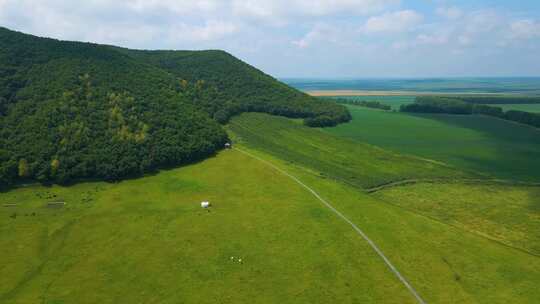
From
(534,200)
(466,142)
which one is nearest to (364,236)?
(534,200)

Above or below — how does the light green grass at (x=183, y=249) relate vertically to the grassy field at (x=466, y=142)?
below

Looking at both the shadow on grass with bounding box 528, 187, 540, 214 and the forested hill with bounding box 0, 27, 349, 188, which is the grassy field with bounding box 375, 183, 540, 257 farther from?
the forested hill with bounding box 0, 27, 349, 188

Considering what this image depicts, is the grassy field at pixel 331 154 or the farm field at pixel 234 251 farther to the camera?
the grassy field at pixel 331 154

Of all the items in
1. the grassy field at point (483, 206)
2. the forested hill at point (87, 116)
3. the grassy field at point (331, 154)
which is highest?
the forested hill at point (87, 116)

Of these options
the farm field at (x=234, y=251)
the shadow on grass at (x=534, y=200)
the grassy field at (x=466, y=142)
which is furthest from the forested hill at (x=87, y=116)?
the shadow on grass at (x=534, y=200)

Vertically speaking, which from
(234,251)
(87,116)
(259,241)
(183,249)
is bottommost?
(234,251)

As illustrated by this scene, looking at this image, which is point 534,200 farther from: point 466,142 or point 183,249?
point 183,249

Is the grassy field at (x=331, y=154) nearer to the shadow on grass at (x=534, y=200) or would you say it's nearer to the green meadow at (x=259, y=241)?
the green meadow at (x=259, y=241)

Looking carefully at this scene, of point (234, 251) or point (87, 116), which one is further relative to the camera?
point (87, 116)
